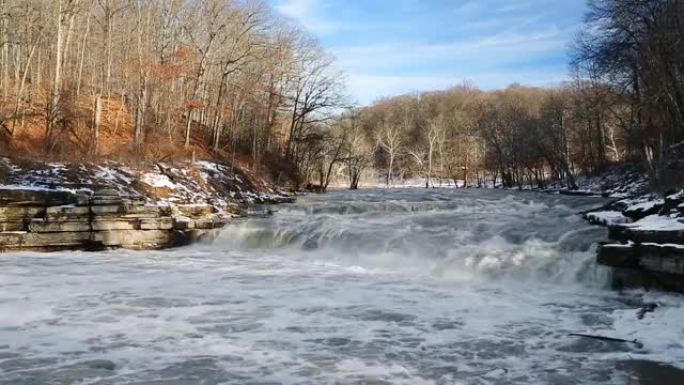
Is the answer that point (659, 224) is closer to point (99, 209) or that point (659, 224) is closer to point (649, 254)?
point (649, 254)

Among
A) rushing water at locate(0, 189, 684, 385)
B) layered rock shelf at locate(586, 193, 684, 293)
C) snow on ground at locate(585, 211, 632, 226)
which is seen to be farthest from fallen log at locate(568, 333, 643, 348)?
snow on ground at locate(585, 211, 632, 226)

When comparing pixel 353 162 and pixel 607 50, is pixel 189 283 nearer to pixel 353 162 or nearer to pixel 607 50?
pixel 607 50

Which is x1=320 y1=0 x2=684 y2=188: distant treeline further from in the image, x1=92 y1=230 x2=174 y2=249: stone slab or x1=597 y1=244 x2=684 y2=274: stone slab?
x1=92 y1=230 x2=174 y2=249: stone slab

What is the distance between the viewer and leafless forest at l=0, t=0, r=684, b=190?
72.2 ft

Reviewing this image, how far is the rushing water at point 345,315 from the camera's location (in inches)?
230

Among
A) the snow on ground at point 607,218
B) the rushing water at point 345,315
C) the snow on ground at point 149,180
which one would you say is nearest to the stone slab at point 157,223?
the rushing water at point 345,315

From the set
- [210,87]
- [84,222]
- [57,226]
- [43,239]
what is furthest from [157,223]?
[210,87]

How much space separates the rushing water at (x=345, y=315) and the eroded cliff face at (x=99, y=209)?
39.4 inches

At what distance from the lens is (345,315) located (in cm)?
→ 838

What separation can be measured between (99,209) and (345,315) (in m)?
10.6

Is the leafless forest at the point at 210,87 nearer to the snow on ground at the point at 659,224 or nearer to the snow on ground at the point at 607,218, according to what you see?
the snow on ground at the point at 607,218

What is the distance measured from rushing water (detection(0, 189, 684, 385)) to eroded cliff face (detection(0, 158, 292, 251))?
1.00 metres

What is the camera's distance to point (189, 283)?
35.8 ft

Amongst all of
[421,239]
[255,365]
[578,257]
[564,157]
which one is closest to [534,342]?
[255,365]
